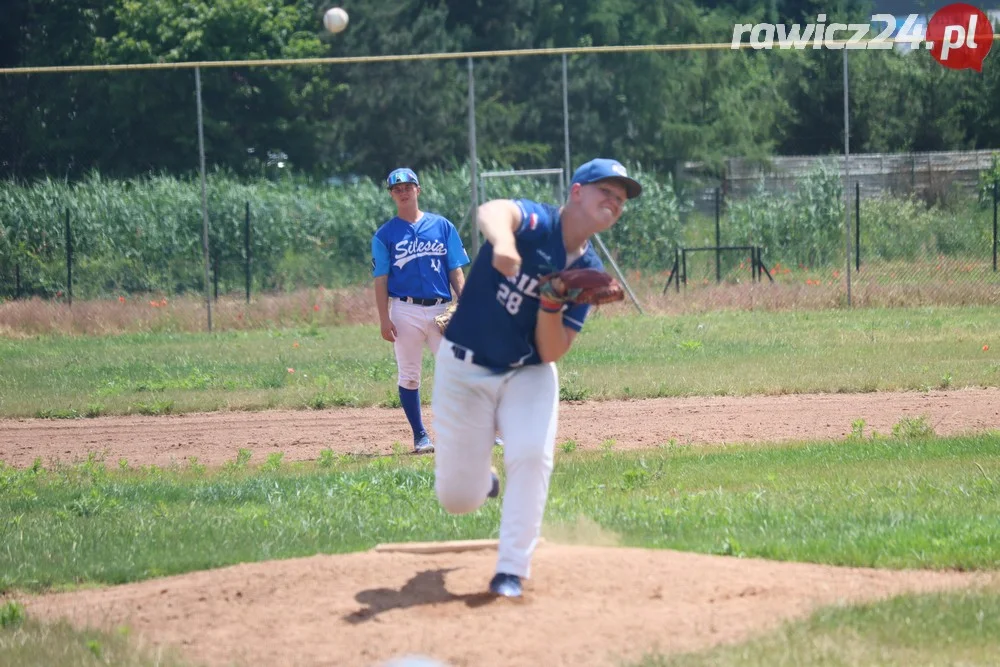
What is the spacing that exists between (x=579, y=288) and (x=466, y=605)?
56.7 inches

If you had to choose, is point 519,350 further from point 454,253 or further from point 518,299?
point 454,253

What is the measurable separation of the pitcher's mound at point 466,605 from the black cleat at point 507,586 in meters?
0.04

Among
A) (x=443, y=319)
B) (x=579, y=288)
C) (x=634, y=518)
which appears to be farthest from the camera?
(x=443, y=319)

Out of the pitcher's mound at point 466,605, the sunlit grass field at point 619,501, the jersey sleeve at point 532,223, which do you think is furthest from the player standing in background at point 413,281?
the jersey sleeve at point 532,223

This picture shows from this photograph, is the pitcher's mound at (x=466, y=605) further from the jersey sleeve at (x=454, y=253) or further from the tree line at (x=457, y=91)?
the tree line at (x=457, y=91)

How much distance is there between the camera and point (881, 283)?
63.0 ft

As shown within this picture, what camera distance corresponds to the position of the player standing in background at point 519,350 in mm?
5203

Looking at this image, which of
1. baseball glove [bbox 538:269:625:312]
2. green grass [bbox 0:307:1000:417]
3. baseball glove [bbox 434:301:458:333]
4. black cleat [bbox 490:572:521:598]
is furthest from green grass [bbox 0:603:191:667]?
green grass [bbox 0:307:1000:417]

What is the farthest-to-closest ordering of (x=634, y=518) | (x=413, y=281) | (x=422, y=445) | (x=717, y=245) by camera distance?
(x=717, y=245) < (x=422, y=445) < (x=413, y=281) < (x=634, y=518)

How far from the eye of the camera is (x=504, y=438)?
533cm

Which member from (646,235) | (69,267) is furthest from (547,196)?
(69,267)

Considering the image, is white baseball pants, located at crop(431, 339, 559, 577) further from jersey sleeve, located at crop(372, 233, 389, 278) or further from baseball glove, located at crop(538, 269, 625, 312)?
jersey sleeve, located at crop(372, 233, 389, 278)

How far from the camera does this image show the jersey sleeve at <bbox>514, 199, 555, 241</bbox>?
5191mm

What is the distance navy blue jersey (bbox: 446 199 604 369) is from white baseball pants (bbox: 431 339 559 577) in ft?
0.28
